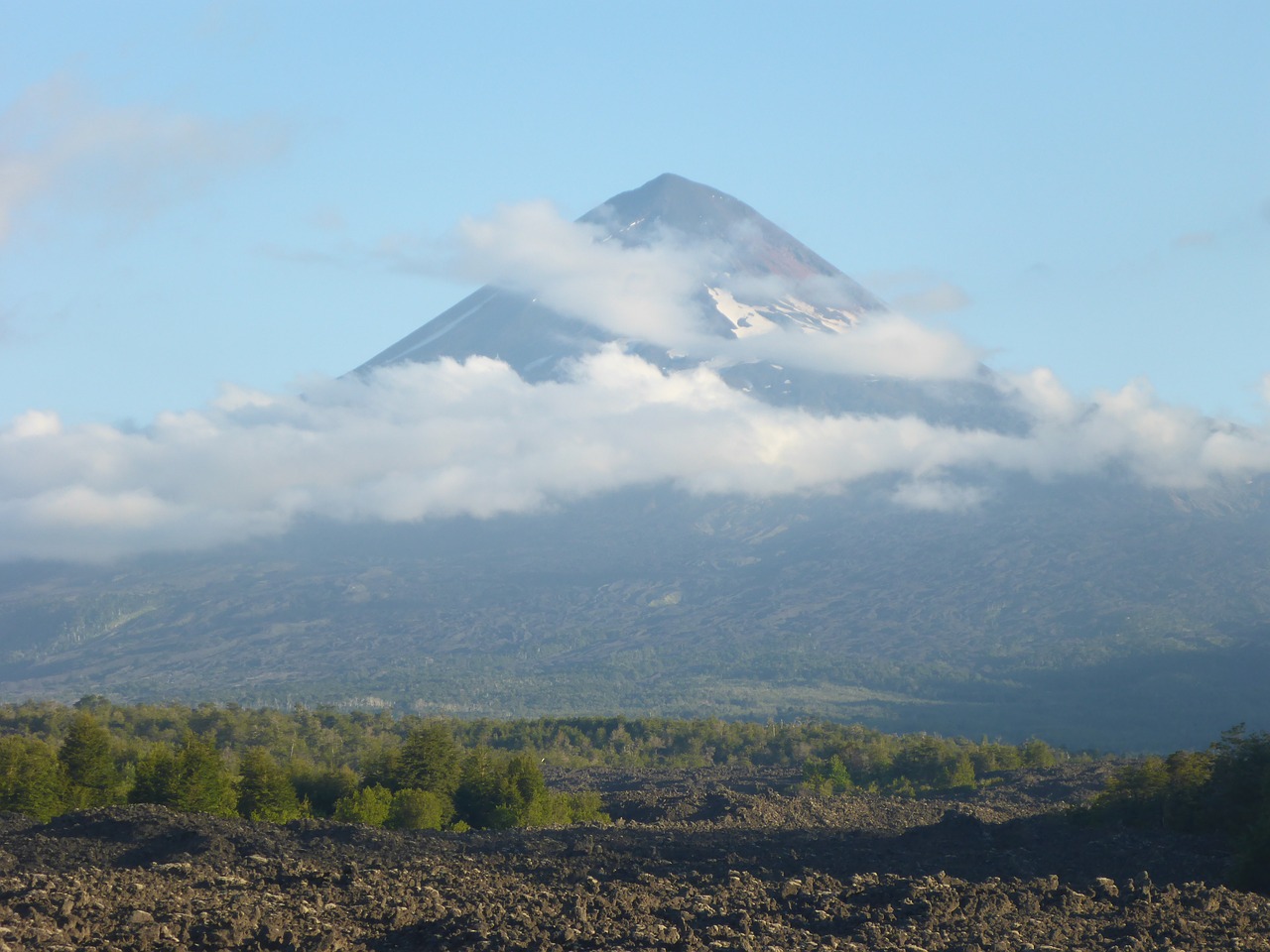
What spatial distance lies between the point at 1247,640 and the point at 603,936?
370 feet

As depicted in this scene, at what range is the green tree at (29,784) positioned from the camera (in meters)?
30.0

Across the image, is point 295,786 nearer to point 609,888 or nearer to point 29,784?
point 29,784

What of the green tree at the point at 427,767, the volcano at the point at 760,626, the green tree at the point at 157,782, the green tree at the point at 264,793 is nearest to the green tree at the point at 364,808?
the green tree at the point at 264,793

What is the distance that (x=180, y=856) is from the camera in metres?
20.5

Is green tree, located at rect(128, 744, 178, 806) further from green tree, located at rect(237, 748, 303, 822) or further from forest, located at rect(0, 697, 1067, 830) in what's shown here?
green tree, located at rect(237, 748, 303, 822)

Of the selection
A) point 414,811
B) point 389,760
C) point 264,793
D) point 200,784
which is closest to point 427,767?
point 389,760

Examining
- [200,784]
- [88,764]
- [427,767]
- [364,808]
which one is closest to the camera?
[200,784]

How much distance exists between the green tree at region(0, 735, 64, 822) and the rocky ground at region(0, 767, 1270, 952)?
3.86m

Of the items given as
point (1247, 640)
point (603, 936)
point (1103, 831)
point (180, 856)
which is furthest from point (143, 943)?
point (1247, 640)

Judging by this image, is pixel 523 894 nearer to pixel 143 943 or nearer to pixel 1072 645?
pixel 143 943

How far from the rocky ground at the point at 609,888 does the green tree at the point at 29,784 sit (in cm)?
386

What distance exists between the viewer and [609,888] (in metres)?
19.2

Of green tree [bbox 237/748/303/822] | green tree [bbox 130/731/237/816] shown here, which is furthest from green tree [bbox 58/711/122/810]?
green tree [bbox 237/748/303/822]

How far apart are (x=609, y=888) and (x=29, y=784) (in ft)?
55.3
